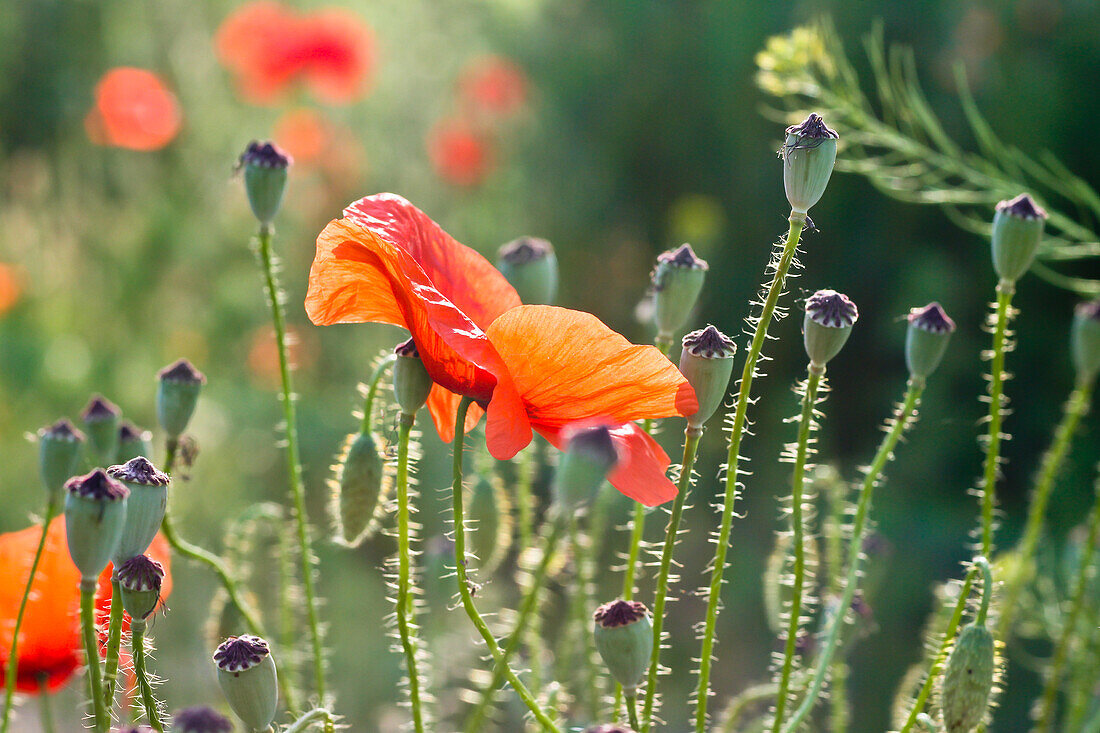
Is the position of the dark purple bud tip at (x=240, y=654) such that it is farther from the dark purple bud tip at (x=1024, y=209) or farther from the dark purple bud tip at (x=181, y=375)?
the dark purple bud tip at (x=1024, y=209)

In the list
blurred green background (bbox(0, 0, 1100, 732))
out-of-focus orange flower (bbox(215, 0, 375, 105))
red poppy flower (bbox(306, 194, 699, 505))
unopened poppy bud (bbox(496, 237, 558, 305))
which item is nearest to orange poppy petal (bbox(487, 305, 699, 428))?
red poppy flower (bbox(306, 194, 699, 505))

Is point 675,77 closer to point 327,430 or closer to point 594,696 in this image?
point 327,430

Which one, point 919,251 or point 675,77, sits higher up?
point 675,77

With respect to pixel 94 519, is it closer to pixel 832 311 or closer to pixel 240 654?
pixel 240 654

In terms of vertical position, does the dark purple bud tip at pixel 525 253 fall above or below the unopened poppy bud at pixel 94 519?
above

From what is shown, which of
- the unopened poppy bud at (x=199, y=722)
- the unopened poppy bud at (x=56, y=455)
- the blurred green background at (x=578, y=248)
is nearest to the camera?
the unopened poppy bud at (x=199, y=722)

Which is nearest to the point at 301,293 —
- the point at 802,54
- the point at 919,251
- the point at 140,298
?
the point at 140,298

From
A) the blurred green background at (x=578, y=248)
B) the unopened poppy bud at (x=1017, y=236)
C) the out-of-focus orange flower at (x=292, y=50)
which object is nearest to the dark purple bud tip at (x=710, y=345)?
the unopened poppy bud at (x=1017, y=236)
